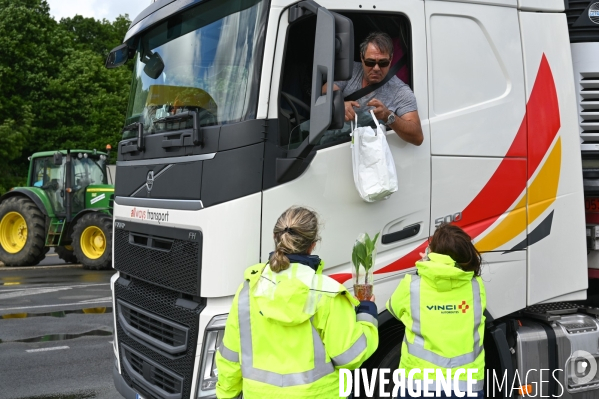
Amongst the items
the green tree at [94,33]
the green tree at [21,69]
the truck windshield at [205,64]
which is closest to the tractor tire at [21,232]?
the truck windshield at [205,64]

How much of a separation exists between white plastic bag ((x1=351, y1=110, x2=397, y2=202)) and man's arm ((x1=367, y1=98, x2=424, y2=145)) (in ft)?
0.46

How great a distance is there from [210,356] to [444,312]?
1231 mm

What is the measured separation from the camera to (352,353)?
→ 2953 millimetres

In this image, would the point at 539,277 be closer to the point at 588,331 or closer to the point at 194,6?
the point at 588,331

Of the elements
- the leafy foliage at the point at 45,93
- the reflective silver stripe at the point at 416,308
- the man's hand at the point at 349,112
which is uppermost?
the leafy foliage at the point at 45,93

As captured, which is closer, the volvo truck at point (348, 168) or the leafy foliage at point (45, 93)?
the volvo truck at point (348, 168)

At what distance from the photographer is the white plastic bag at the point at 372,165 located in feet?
12.4

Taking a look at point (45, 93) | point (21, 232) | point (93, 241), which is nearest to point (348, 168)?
point (93, 241)

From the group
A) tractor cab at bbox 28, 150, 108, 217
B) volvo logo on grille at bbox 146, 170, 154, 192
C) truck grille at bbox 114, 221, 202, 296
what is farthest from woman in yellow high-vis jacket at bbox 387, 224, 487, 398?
tractor cab at bbox 28, 150, 108, 217

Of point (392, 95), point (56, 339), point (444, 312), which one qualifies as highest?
point (392, 95)

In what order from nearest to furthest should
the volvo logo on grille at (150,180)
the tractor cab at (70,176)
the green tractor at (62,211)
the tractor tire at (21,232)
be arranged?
the volvo logo on grille at (150,180) < the green tractor at (62,211) < the tractor tire at (21,232) < the tractor cab at (70,176)

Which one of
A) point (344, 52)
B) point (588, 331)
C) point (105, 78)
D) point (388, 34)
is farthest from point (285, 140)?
point (105, 78)

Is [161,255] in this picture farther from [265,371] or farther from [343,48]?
[343,48]

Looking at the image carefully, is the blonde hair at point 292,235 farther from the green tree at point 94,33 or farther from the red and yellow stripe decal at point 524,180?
the green tree at point 94,33
